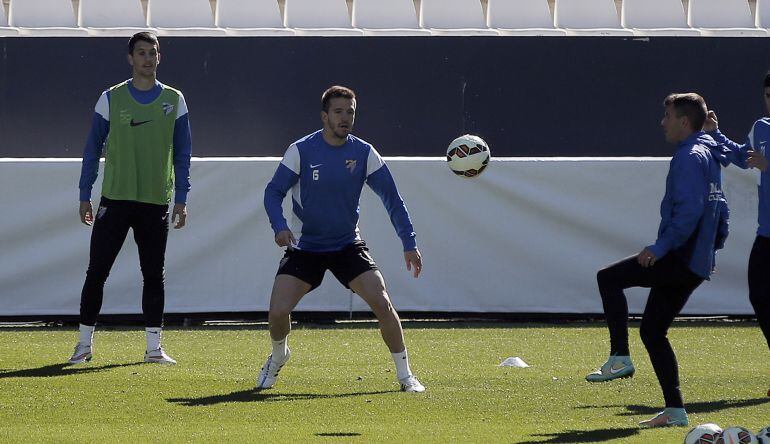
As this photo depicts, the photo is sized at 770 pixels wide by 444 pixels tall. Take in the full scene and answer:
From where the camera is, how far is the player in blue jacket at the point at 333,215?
24.2ft

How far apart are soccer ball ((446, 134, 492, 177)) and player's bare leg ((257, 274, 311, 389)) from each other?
130 inches

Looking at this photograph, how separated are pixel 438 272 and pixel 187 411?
514cm

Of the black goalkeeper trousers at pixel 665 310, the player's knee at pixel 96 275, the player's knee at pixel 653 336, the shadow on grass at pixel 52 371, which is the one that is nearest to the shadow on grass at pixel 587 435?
the black goalkeeper trousers at pixel 665 310

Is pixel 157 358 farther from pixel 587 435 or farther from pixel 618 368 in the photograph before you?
pixel 587 435

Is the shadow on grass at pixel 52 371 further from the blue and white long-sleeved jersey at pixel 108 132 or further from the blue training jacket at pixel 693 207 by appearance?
the blue training jacket at pixel 693 207

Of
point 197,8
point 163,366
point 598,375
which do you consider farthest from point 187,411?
point 197,8

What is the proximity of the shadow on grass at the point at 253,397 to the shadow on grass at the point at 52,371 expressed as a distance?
51.8 inches

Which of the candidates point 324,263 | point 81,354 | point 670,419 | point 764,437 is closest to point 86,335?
point 81,354

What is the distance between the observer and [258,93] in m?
15.9

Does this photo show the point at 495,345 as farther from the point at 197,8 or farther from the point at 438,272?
the point at 197,8

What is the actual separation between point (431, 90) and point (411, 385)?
9.01m

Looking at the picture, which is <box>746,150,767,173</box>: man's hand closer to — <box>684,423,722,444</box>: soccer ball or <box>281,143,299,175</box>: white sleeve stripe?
<box>684,423,722,444</box>: soccer ball

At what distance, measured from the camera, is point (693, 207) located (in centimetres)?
611

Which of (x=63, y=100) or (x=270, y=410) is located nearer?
(x=270, y=410)
